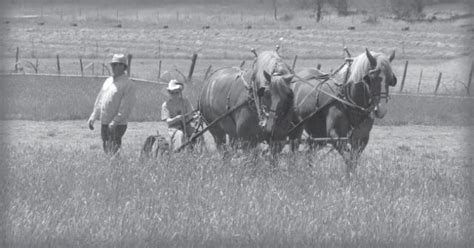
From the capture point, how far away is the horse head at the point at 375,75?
35.3ft

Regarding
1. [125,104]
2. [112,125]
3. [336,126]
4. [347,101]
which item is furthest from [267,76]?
[112,125]

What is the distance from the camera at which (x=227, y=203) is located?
816cm

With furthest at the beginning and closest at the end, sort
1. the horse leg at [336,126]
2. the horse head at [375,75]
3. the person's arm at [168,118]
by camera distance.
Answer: the person's arm at [168,118], the horse leg at [336,126], the horse head at [375,75]

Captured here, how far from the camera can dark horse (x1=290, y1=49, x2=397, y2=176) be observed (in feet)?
35.4

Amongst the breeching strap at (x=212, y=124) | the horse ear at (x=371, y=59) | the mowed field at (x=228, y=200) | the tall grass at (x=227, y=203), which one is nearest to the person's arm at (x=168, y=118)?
the breeching strap at (x=212, y=124)

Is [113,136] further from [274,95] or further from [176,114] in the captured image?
[274,95]

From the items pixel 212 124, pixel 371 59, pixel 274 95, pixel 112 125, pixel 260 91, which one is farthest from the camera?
pixel 112 125

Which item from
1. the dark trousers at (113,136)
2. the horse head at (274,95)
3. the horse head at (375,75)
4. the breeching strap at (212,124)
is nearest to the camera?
the horse head at (274,95)

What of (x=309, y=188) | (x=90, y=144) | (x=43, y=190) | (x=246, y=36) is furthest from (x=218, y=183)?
(x=246, y=36)

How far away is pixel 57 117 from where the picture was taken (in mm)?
19828

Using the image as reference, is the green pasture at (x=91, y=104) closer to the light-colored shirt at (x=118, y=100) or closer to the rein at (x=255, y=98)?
the light-colored shirt at (x=118, y=100)

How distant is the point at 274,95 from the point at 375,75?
1298 mm

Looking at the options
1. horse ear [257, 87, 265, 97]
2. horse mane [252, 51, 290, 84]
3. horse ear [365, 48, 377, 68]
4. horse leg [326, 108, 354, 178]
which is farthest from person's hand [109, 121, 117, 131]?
horse ear [365, 48, 377, 68]

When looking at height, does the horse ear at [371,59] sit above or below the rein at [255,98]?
above
